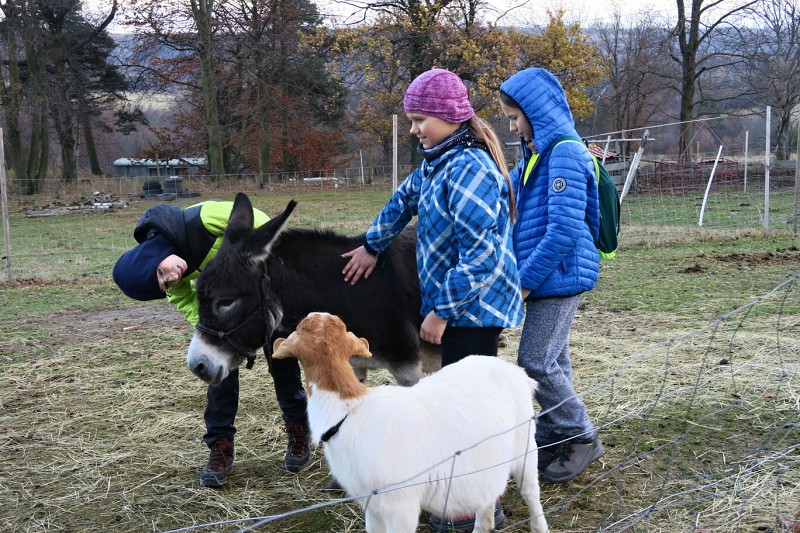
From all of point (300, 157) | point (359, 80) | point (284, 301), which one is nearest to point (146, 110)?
point (300, 157)

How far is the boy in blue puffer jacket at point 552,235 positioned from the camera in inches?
127

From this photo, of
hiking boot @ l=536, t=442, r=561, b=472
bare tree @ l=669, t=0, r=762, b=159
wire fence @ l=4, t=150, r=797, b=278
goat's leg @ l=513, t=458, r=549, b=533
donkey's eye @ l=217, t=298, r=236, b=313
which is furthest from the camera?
bare tree @ l=669, t=0, r=762, b=159

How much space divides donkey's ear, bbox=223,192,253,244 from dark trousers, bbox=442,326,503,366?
1.13 m

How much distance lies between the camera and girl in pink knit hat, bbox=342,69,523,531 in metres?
2.94

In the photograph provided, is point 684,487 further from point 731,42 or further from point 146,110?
point 146,110

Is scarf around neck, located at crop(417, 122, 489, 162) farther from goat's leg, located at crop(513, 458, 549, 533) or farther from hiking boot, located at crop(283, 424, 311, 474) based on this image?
hiking boot, located at crop(283, 424, 311, 474)

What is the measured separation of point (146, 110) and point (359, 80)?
91.4 feet

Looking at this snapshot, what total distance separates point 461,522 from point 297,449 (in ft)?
3.80

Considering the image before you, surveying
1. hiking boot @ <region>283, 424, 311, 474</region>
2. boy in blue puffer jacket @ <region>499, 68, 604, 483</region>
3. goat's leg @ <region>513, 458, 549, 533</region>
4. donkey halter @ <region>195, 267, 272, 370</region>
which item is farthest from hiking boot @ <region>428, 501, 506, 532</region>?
donkey halter @ <region>195, 267, 272, 370</region>

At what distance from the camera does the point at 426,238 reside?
3166 mm

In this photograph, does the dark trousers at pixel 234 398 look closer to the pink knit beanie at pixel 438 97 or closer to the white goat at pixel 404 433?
the white goat at pixel 404 433

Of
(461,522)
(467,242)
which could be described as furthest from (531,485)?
(467,242)

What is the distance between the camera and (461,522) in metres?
A: 3.32

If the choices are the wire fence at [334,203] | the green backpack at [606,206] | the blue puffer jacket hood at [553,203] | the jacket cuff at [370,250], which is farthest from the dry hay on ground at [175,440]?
the wire fence at [334,203]
